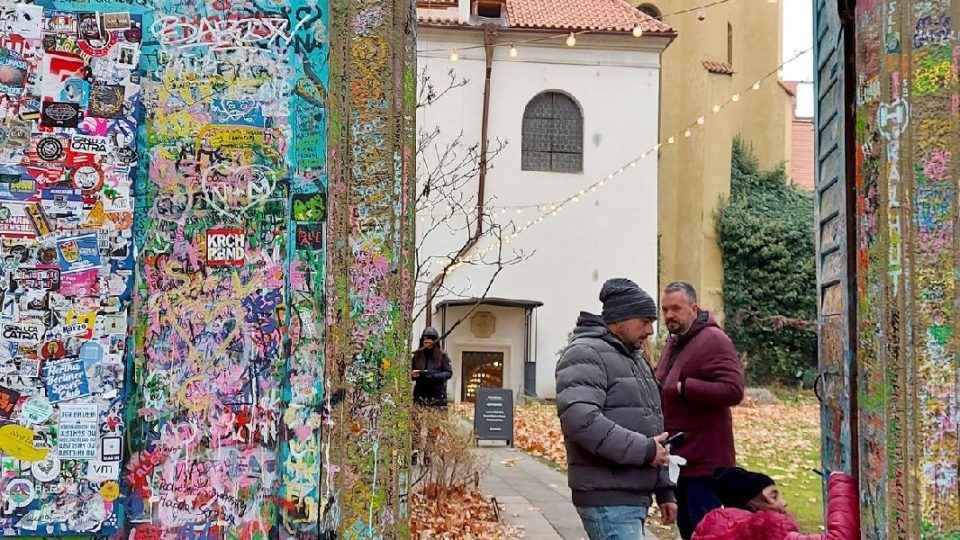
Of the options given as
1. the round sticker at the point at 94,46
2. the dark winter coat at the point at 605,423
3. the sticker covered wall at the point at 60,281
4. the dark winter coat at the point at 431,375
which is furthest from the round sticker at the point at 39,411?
the dark winter coat at the point at 431,375

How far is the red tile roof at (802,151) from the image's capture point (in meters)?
40.8

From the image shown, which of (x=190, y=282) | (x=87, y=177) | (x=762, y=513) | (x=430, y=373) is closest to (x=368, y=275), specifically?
(x=190, y=282)

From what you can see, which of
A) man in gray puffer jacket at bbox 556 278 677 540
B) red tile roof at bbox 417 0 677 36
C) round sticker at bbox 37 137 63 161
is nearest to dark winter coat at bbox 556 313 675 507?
man in gray puffer jacket at bbox 556 278 677 540

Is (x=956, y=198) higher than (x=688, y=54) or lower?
lower

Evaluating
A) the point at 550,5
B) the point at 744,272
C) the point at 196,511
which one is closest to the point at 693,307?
the point at 196,511

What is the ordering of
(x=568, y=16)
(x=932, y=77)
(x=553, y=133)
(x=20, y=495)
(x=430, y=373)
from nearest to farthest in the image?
(x=932, y=77) < (x=20, y=495) < (x=430, y=373) < (x=553, y=133) < (x=568, y=16)

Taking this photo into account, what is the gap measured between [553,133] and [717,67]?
6.94m

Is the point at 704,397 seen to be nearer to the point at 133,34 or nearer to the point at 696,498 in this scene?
the point at 696,498

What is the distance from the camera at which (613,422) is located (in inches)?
185

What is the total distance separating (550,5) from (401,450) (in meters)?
25.0

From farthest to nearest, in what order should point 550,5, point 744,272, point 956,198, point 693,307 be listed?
point 744,272
point 550,5
point 693,307
point 956,198

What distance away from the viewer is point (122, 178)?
4078 millimetres

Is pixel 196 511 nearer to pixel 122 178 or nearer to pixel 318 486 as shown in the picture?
pixel 318 486

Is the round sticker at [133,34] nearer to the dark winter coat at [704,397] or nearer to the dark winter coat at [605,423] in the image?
the dark winter coat at [605,423]
